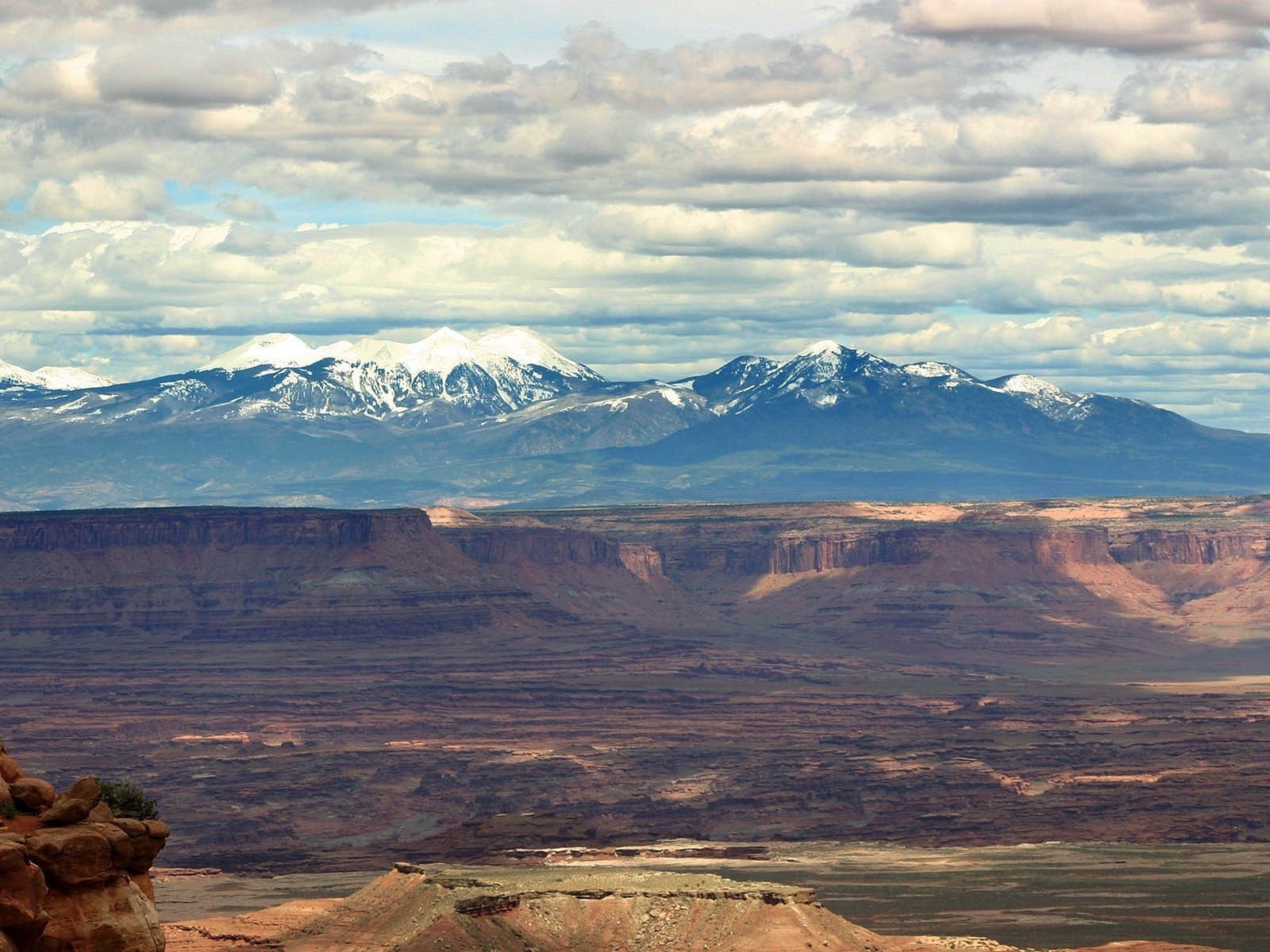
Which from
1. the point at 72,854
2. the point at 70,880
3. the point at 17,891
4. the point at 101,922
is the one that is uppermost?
the point at 72,854

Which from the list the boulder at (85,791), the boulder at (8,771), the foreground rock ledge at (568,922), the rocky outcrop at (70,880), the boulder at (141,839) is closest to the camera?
the rocky outcrop at (70,880)

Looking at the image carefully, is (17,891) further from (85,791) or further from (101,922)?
(85,791)

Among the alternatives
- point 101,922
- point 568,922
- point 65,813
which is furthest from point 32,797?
point 568,922

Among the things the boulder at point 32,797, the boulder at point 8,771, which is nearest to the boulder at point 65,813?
the boulder at point 32,797

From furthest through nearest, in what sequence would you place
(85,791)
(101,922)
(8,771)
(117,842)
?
(8,771) → (85,791) → (117,842) → (101,922)

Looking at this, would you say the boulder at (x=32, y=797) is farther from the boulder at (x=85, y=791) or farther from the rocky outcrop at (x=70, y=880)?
the boulder at (x=85, y=791)

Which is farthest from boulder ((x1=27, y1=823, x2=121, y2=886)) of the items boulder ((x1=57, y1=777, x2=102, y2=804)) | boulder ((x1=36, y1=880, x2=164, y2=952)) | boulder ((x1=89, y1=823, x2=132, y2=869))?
boulder ((x1=57, y1=777, x2=102, y2=804))
